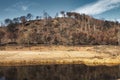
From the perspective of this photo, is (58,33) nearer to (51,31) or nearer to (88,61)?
(51,31)

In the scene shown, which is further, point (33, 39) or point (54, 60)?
point (33, 39)

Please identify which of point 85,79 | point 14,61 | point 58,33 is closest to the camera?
point 85,79

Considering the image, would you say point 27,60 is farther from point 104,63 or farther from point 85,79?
point 85,79

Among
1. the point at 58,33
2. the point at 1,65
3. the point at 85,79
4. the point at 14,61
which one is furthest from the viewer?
the point at 58,33

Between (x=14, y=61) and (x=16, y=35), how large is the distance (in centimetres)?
12448

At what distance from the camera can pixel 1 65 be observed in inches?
2741

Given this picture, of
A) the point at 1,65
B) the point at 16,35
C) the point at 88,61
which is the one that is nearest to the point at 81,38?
the point at 16,35

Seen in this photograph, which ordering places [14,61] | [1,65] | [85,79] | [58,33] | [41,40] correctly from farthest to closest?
[58,33], [41,40], [14,61], [1,65], [85,79]

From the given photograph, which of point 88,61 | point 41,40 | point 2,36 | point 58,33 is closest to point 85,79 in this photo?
point 88,61

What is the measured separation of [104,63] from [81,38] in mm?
97151

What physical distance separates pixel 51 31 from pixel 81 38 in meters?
36.0

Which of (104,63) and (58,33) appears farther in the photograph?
(58,33)

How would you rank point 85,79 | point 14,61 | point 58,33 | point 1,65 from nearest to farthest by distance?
point 85,79 → point 1,65 → point 14,61 → point 58,33

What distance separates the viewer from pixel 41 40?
168500mm
